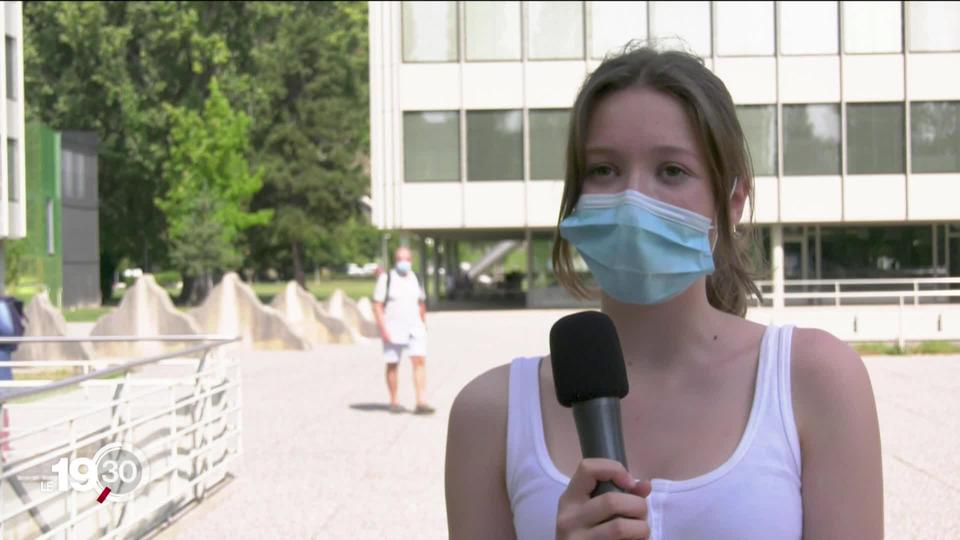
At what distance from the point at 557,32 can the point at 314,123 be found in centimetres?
2117

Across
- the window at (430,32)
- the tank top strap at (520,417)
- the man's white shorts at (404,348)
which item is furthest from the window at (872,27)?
the tank top strap at (520,417)

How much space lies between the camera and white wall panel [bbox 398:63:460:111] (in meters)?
41.3

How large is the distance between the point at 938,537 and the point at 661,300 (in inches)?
238

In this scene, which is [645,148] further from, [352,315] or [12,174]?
[12,174]

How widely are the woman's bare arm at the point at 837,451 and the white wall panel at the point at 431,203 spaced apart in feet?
129

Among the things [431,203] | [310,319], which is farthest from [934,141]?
[310,319]

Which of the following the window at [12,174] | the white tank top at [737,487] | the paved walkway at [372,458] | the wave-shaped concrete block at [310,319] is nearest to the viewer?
the white tank top at [737,487]

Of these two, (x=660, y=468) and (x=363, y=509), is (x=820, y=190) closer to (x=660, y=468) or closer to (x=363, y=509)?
(x=363, y=509)

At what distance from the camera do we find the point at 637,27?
137 ft

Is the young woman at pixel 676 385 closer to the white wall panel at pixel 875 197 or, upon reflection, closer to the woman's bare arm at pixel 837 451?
the woman's bare arm at pixel 837 451

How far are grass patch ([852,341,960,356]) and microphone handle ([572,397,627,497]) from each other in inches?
784

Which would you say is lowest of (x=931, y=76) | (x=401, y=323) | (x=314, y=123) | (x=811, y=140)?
(x=401, y=323)

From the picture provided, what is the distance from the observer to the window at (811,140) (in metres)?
41.0

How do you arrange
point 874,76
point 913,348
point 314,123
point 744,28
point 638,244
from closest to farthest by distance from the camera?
point 638,244, point 913,348, point 874,76, point 744,28, point 314,123
